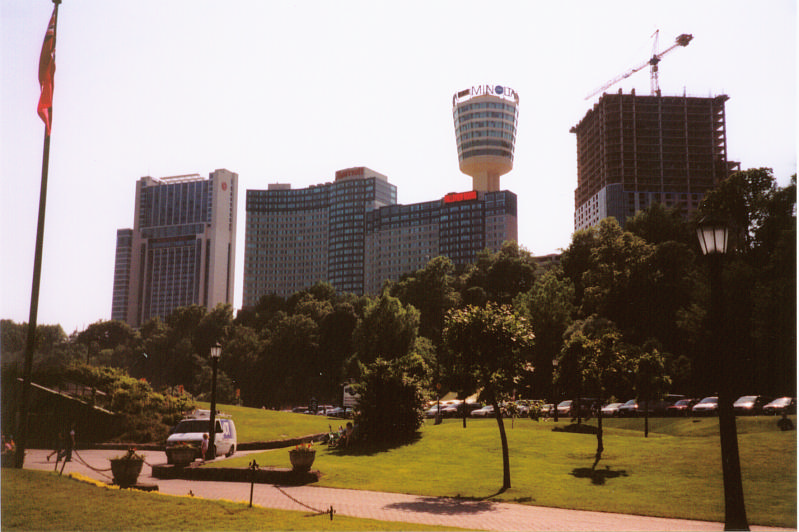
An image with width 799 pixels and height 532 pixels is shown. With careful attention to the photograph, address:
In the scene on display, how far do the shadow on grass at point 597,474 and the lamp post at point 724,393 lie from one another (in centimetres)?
1045

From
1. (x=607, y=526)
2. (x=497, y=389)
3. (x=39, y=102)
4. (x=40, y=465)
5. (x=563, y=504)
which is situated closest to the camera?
(x=607, y=526)

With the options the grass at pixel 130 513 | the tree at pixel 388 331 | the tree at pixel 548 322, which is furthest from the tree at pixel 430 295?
the grass at pixel 130 513

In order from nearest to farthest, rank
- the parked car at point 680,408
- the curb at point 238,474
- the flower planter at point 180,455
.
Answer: the curb at point 238,474 → the flower planter at point 180,455 → the parked car at point 680,408

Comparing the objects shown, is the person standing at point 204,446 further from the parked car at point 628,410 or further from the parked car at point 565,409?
the parked car at point 628,410

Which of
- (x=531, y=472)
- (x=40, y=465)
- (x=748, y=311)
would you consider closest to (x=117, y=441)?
(x=40, y=465)

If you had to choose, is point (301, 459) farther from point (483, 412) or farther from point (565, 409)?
point (483, 412)

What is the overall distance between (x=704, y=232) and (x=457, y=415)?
48.1m

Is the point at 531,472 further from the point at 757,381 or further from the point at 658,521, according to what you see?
the point at 757,381

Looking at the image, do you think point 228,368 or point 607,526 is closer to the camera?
point 607,526

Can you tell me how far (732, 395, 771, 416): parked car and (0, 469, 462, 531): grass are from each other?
3516 cm

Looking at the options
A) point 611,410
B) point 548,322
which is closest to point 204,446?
point 611,410

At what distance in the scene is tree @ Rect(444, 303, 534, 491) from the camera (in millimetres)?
19828

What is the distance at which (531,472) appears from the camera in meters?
21.2

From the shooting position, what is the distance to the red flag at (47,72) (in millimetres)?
18797
